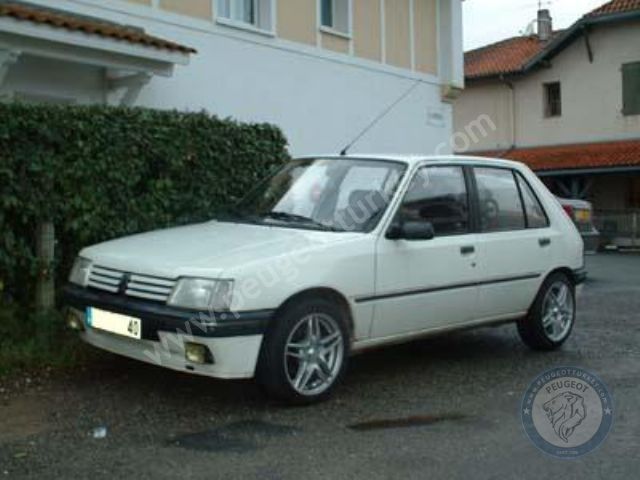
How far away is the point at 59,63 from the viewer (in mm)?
10688

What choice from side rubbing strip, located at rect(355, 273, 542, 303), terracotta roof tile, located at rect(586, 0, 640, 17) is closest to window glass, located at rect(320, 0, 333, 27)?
side rubbing strip, located at rect(355, 273, 542, 303)

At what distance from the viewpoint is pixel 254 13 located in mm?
14320

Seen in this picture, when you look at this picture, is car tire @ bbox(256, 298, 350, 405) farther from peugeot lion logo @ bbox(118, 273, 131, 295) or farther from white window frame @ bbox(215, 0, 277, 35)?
white window frame @ bbox(215, 0, 277, 35)

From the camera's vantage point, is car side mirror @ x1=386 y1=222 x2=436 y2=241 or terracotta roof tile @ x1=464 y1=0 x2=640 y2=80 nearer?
car side mirror @ x1=386 y1=222 x2=436 y2=241

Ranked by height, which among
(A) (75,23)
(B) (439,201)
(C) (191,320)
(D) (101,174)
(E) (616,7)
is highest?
(E) (616,7)

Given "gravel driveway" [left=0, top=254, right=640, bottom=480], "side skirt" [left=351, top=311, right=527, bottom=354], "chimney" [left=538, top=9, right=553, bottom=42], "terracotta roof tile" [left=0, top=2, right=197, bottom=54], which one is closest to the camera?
"gravel driveway" [left=0, top=254, right=640, bottom=480]

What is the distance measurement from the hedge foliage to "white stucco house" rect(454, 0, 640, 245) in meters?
20.3

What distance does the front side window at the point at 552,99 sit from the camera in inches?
1253

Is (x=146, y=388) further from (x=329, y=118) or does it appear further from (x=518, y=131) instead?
(x=518, y=131)

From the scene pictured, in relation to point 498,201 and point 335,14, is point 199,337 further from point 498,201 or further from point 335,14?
point 335,14

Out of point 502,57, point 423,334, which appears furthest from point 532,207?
point 502,57

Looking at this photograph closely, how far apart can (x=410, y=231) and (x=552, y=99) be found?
90.2 feet

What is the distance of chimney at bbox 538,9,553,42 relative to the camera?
121 feet

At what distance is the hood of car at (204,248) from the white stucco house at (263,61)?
288 cm
